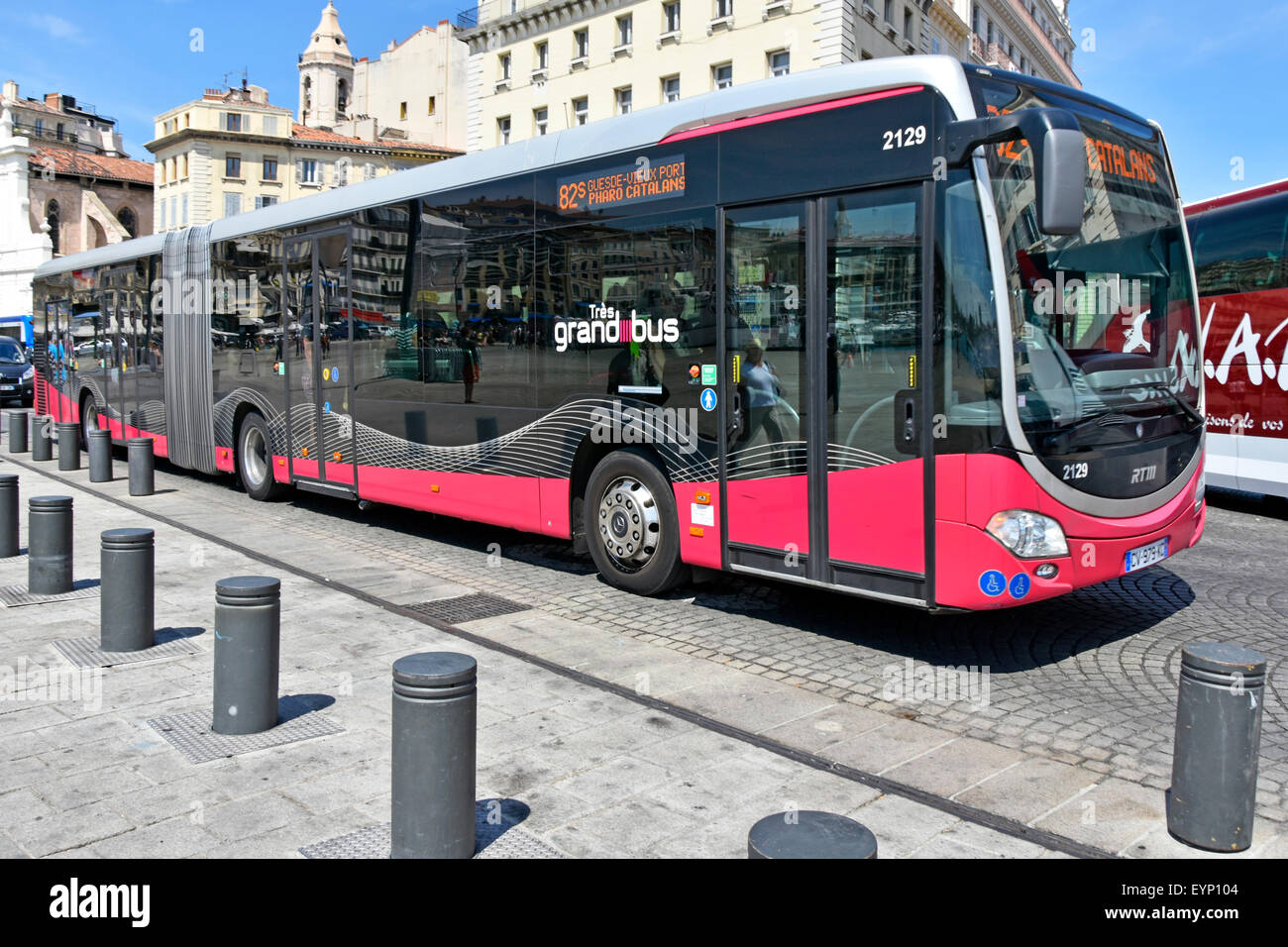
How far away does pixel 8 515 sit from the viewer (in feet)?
31.6

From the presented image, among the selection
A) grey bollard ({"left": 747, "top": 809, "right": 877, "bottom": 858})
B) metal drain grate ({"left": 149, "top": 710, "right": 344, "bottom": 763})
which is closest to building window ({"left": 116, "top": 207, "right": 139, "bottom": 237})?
metal drain grate ({"left": 149, "top": 710, "right": 344, "bottom": 763})

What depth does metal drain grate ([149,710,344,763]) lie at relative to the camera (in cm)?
504

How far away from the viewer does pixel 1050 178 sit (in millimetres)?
5352

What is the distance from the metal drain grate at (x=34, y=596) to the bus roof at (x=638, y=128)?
169 inches

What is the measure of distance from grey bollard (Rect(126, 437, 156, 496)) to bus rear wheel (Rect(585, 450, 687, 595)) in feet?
26.6

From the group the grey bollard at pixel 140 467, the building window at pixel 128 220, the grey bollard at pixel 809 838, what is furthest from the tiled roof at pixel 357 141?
the grey bollard at pixel 809 838

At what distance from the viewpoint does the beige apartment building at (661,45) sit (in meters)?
40.6

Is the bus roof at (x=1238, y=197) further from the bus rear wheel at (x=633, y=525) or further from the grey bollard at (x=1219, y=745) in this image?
the grey bollard at (x=1219, y=745)

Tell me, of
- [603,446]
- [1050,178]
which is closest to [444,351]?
[603,446]

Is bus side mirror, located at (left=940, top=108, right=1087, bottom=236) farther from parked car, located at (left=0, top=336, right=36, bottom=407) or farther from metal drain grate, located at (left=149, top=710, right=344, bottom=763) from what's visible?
parked car, located at (left=0, top=336, right=36, bottom=407)
